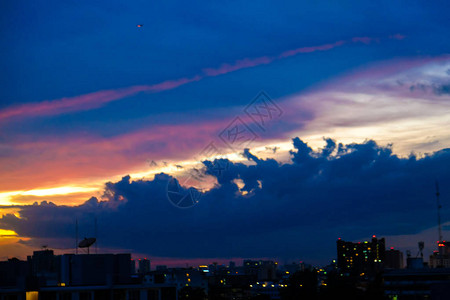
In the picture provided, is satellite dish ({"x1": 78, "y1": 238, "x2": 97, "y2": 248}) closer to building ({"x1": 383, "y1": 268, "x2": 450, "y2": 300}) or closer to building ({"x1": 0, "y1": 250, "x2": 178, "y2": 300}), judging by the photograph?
building ({"x1": 0, "y1": 250, "x2": 178, "y2": 300})

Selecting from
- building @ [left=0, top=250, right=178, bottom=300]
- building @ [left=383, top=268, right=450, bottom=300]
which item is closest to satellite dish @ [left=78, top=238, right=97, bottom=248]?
building @ [left=0, top=250, right=178, bottom=300]

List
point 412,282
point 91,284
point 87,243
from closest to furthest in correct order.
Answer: point 91,284, point 87,243, point 412,282

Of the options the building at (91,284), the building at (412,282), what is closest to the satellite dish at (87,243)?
the building at (91,284)

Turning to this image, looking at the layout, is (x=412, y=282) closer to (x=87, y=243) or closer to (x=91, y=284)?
(x=87, y=243)

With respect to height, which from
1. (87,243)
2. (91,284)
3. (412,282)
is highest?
(87,243)

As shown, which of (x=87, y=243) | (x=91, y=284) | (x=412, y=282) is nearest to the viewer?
(x=91, y=284)

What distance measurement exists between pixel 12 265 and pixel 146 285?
5582 centimetres

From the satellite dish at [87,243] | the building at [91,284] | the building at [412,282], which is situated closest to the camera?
the building at [91,284]

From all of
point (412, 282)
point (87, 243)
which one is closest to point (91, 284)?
point (87, 243)

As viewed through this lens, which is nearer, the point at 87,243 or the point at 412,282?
the point at 87,243

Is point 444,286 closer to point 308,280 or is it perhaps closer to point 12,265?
point 308,280

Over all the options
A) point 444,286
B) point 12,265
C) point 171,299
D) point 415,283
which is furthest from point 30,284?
point 415,283

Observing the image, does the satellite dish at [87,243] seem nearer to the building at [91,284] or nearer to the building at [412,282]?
the building at [91,284]

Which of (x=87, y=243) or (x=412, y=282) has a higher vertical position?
(x=87, y=243)
